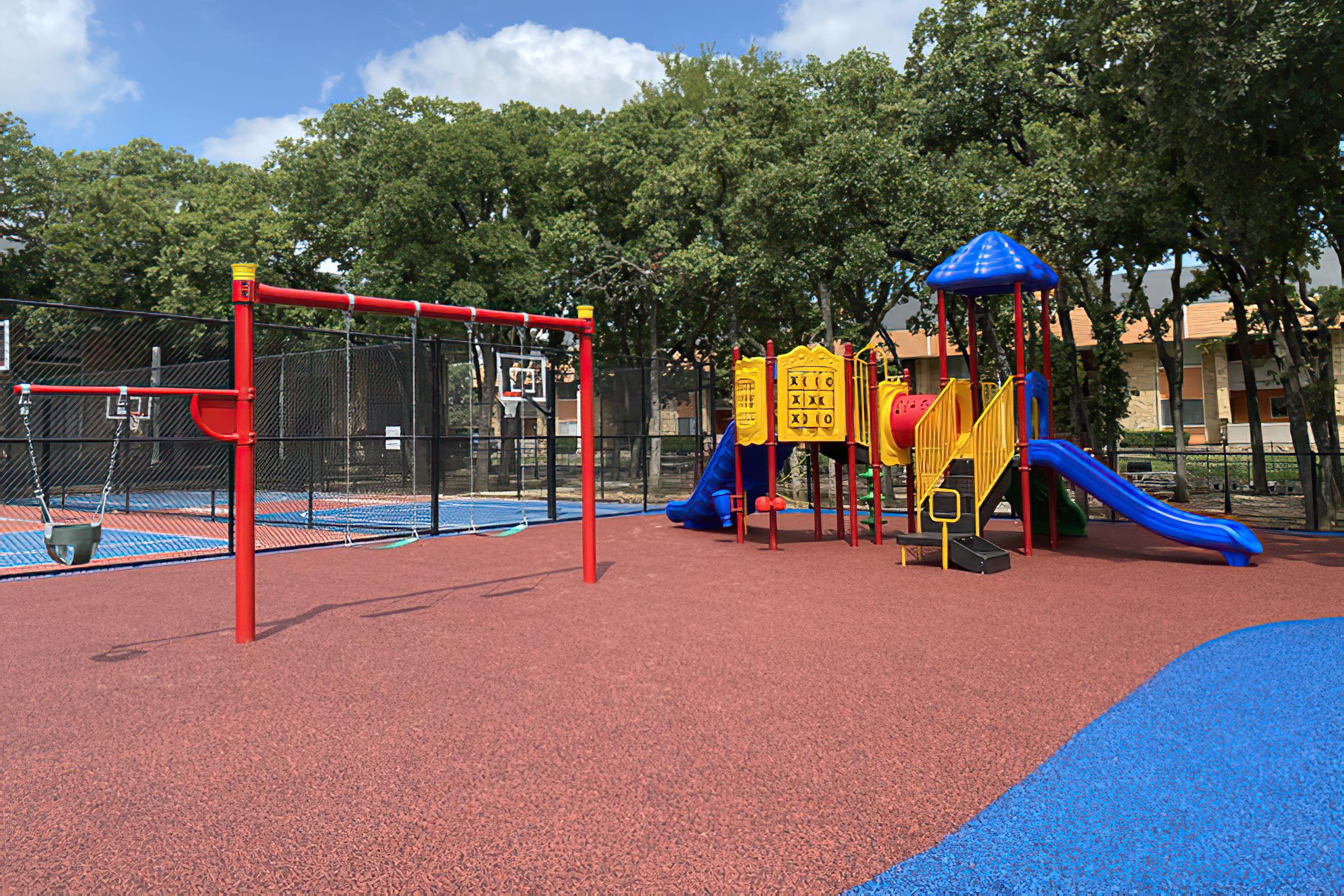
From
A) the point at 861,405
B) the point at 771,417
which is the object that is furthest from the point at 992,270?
the point at 771,417

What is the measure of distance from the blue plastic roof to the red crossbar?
5404 mm

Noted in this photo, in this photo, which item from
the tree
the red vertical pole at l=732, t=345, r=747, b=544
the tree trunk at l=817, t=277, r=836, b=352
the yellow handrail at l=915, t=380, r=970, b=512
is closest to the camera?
the yellow handrail at l=915, t=380, r=970, b=512

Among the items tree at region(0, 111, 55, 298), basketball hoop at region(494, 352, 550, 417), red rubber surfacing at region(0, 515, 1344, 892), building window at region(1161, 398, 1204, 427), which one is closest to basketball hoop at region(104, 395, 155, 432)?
red rubber surfacing at region(0, 515, 1344, 892)

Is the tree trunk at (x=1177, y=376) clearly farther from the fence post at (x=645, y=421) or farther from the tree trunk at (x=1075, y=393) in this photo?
the fence post at (x=645, y=421)

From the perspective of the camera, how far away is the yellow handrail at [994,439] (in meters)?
9.88

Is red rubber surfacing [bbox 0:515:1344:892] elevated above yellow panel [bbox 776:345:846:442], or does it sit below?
below

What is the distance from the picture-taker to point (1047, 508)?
1179cm

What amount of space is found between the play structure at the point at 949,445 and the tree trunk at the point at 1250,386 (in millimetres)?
9208

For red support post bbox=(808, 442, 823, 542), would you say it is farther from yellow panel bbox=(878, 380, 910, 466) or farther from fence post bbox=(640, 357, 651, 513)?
fence post bbox=(640, 357, 651, 513)

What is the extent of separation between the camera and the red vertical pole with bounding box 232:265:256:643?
5805mm

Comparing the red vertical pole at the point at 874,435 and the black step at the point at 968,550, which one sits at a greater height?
the red vertical pole at the point at 874,435

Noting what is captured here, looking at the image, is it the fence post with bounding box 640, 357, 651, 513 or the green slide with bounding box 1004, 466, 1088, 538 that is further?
the fence post with bounding box 640, 357, 651, 513

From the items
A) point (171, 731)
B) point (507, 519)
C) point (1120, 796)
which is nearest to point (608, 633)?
point (171, 731)

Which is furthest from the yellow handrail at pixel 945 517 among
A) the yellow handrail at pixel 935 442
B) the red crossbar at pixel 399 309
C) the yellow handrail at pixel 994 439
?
the red crossbar at pixel 399 309
